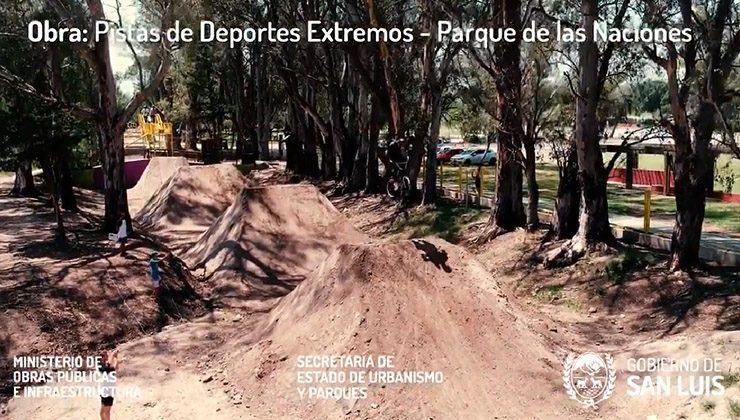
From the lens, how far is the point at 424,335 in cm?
997

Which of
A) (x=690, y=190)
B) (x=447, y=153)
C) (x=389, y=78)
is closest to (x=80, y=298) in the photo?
(x=690, y=190)

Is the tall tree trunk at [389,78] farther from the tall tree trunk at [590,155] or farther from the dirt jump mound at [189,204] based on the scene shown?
the tall tree trunk at [590,155]

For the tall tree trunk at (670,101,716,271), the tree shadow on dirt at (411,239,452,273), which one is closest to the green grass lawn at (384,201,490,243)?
the tall tree trunk at (670,101,716,271)

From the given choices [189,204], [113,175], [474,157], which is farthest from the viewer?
[474,157]

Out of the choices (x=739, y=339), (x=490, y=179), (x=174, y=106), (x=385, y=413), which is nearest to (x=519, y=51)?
(x=739, y=339)

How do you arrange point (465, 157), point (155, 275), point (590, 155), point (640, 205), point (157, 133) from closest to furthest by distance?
point (155, 275), point (590, 155), point (640, 205), point (465, 157), point (157, 133)

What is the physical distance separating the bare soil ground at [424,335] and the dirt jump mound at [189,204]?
26.1 ft

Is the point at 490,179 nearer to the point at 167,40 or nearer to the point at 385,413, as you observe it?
the point at 167,40

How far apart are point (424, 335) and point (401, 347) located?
0.45 meters

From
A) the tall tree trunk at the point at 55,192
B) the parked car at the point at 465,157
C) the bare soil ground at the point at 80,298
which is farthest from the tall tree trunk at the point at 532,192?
the parked car at the point at 465,157

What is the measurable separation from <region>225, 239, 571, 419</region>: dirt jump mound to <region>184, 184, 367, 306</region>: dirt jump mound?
470cm

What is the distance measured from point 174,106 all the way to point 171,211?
2976 centimetres

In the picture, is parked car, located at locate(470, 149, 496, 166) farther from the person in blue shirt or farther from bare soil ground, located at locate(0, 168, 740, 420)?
the person in blue shirt

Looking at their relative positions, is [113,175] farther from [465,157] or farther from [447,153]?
[447,153]
